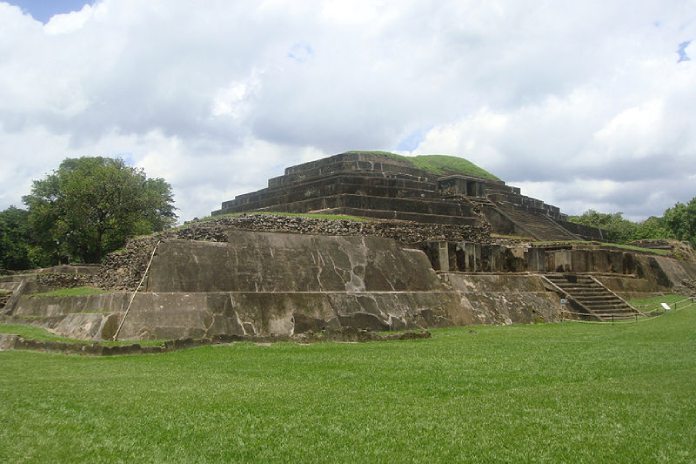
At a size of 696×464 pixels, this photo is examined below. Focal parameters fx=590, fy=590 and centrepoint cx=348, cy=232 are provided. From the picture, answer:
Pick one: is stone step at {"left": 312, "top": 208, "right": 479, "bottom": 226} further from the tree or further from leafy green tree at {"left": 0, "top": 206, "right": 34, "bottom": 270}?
leafy green tree at {"left": 0, "top": 206, "right": 34, "bottom": 270}

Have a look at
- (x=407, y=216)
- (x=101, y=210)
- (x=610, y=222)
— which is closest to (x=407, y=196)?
(x=407, y=216)

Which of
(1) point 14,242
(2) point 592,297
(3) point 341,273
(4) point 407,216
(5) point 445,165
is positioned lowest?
(2) point 592,297

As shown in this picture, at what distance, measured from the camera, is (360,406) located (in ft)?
19.2

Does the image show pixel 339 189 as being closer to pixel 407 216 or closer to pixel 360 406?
pixel 407 216

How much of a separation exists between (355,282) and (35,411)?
905 cm

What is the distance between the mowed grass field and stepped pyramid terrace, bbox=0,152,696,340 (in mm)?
2311

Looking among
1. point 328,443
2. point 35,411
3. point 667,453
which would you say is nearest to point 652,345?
point 667,453

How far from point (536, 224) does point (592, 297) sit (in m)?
8.77

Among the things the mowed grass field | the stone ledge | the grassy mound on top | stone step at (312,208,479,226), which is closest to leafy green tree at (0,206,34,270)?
the grassy mound on top

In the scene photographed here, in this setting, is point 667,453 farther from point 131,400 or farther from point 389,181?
point 389,181

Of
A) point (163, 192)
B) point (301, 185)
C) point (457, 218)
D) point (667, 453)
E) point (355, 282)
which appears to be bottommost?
point (667, 453)

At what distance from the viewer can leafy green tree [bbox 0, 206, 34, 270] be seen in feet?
135

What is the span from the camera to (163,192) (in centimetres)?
3938

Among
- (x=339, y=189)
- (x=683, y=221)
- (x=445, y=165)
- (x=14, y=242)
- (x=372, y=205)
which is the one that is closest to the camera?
(x=372, y=205)
